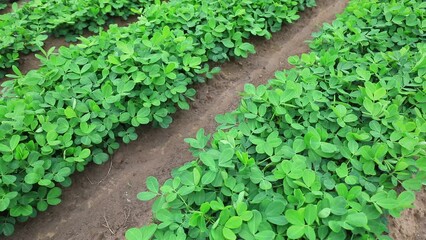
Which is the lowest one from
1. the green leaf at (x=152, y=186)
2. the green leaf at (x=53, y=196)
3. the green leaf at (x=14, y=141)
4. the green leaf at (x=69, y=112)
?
the green leaf at (x=53, y=196)

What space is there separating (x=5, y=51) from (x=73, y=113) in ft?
6.95

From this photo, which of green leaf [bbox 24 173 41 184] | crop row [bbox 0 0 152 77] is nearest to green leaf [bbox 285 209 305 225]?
green leaf [bbox 24 173 41 184]

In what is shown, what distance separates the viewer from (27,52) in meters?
4.46

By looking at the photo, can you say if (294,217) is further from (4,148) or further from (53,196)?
(4,148)

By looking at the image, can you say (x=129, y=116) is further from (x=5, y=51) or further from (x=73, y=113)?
(x=5, y=51)

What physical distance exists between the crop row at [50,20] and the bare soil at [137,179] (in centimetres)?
182

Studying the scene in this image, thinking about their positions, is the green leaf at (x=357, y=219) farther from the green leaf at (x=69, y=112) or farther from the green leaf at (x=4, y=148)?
the green leaf at (x=4, y=148)

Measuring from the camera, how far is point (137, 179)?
313cm

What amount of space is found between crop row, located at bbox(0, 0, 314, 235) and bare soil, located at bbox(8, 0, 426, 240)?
17cm

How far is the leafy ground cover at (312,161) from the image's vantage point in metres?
1.94

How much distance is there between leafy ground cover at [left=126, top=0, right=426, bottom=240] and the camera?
1937 millimetres

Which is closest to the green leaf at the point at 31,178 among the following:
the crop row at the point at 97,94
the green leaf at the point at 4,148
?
the crop row at the point at 97,94

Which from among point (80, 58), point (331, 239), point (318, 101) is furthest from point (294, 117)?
point (80, 58)

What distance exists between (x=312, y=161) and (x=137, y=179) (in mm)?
1575
